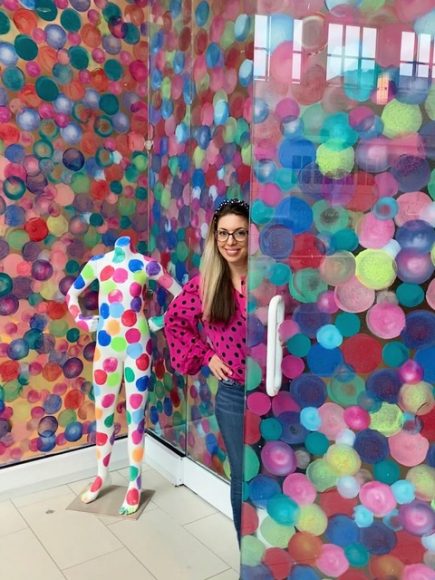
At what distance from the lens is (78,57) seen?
277 centimetres

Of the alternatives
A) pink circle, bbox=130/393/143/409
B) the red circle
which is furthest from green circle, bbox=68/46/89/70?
the red circle

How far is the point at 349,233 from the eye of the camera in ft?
4.47

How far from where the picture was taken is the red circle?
53.2 inches

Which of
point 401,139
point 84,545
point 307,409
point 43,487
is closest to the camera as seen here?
point 401,139

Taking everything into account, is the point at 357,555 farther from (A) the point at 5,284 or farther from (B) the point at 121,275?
(A) the point at 5,284

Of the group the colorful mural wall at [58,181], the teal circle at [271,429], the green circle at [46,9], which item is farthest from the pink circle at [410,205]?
the green circle at [46,9]

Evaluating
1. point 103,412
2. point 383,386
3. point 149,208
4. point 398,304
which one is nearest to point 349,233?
point 398,304

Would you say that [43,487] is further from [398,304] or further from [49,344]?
[398,304]

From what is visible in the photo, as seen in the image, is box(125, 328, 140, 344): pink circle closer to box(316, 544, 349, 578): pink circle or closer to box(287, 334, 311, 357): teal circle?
box(287, 334, 311, 357): teal circle

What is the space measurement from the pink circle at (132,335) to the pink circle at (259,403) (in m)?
1.15

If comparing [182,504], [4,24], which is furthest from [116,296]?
[4,24]

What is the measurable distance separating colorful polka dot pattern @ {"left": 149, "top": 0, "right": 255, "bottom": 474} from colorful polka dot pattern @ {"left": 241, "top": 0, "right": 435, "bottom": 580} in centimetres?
91

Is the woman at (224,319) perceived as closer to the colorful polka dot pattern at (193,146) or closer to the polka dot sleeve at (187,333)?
the polka dot sleeve at (187,333)

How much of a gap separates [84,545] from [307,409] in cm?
135
